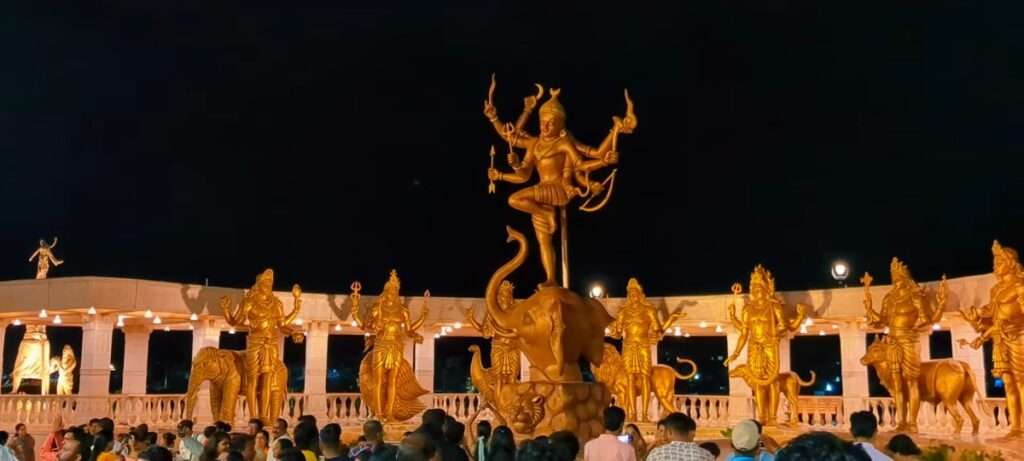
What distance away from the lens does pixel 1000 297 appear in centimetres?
1170

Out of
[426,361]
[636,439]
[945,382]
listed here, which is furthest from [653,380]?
[636,439]

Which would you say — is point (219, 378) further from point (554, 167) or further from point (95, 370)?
point (554, 167)

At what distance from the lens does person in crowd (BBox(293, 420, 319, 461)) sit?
17.4 feet

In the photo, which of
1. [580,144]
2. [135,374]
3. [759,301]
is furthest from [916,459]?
[135,374]

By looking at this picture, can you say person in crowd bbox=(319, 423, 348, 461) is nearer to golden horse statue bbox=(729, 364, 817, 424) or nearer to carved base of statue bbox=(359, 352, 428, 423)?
carved base of statue bbox=(359, 352, 428, 423)

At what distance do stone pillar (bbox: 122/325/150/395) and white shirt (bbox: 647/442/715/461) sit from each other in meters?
14.8

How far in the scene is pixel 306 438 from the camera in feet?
17.5

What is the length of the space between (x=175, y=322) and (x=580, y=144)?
10.6 metres

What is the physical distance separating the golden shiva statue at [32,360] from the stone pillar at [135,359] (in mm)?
1787

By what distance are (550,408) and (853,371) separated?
9315 millimetres

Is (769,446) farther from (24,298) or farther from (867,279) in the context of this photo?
(24,298)

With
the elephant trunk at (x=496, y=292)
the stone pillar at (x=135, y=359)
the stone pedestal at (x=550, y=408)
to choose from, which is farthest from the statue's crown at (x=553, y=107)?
the stone pillar at (x=135, y=359)

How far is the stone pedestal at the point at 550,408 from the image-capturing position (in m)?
9.15

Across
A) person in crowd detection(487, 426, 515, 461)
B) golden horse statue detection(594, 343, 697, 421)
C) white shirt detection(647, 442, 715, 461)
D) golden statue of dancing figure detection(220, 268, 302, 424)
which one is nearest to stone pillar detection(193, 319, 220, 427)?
golden statue of dancing figure detection(220, 268, 302, 424)
